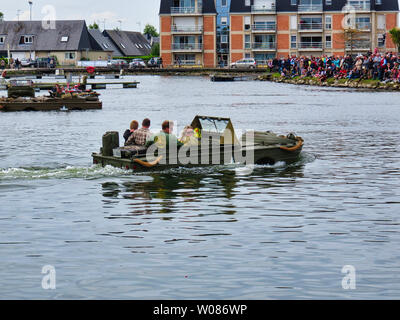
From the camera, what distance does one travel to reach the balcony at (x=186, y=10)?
138 metres

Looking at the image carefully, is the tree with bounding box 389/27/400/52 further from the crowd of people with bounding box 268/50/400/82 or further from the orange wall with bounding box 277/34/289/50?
the crowd of people with bounding box 268/50/400/82

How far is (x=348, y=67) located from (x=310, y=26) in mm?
49962

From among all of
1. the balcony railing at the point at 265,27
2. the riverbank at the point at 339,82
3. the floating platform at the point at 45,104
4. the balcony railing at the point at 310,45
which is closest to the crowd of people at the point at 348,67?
the riverbank at the point at 339,82

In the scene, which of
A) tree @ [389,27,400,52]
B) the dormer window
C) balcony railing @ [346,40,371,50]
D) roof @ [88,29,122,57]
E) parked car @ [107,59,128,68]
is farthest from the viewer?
roof @ [88,29,122,57]

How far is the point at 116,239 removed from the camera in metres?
16.1

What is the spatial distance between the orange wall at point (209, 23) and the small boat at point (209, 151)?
372 ft

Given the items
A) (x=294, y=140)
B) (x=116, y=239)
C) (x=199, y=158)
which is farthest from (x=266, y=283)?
(x=294, y=140)

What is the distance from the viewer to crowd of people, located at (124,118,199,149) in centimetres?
2348

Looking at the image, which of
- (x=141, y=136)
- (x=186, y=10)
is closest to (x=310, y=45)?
(x=186, y=10)

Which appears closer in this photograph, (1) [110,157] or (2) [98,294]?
(2) [98,294]

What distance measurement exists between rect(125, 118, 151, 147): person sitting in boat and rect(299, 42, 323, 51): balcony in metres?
111

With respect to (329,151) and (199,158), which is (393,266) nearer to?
(199,158)

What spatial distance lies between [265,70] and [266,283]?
11447 centimetres

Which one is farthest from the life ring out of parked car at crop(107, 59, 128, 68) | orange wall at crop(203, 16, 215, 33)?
orange wall at crop(203, 16, 215, 33)
